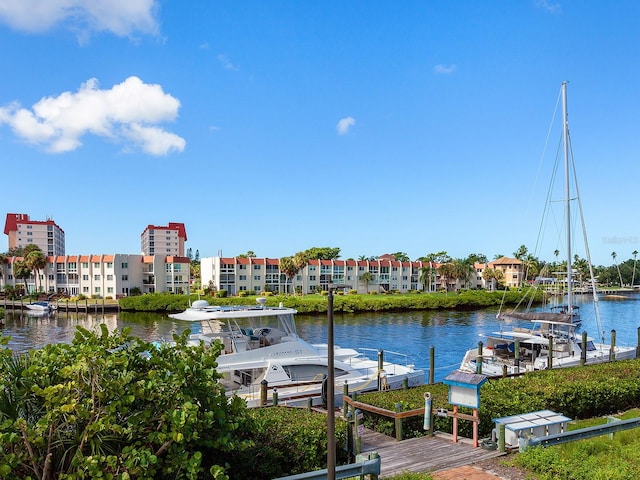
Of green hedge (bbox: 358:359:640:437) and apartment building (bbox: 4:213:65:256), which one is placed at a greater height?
apartment building (bbox: 4:213:65:256)

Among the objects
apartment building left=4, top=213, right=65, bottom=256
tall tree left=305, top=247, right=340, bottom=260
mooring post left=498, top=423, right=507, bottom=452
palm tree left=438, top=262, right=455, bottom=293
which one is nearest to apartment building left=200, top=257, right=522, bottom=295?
palm tree left=438, top=262, right=455, bottom=293

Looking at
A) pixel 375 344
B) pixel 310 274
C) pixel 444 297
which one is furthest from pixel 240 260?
pixel 375 344

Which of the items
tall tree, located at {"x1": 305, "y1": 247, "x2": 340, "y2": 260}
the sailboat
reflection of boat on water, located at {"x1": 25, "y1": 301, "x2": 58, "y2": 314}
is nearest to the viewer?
the sailboat

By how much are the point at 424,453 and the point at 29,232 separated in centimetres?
14870

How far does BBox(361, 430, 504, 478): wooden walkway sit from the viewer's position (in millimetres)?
11156

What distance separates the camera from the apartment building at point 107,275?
93.9m

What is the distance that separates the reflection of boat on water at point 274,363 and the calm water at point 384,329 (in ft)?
32.1

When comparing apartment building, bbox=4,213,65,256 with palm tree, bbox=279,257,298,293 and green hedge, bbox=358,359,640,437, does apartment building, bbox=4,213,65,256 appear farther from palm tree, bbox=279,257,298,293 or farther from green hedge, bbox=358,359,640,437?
green hedge, bbox=358,359,640,437

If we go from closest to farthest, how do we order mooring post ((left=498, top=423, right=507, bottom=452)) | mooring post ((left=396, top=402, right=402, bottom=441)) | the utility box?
mooring post ((left=498, top=423, right=507, bottom=452)) → the utility box → mooring post ((left=396, top=402, right=402, bottom=441))

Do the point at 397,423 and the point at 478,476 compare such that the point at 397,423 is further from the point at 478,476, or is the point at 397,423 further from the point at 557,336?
the point at 557,336

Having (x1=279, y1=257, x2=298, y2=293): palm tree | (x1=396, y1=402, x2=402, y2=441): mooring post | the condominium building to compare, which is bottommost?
(x1=396, y1=402, x2=402, y2=441): mooring post

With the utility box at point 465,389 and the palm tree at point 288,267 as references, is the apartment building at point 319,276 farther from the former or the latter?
the utility box at point 465,389

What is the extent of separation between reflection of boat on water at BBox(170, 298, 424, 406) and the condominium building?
434 ft

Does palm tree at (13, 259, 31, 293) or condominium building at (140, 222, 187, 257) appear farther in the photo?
condominium building at (140, 222, 187, 257)
